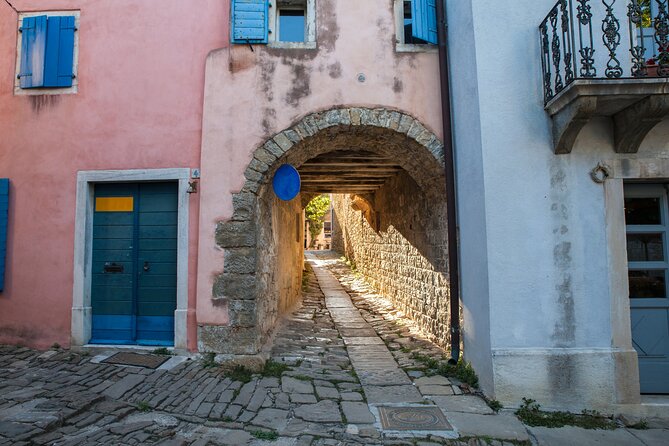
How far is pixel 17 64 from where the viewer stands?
5621mm

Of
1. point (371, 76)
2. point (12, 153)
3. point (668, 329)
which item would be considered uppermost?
point (371, 76)

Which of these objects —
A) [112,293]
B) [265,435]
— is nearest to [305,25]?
[112,293]

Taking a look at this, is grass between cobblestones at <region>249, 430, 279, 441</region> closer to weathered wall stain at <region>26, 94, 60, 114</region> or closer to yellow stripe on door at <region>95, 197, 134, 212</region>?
yellow stripe on door at <region>95, 197, 134, 212</region>

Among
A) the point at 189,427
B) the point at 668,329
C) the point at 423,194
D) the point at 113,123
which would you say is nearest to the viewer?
the point at 189,427

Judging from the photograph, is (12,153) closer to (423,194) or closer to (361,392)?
(361,392)

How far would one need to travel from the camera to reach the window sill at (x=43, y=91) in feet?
18.1

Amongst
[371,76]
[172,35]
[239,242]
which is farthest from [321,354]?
[172,35]

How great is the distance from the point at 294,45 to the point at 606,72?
3.54 metres

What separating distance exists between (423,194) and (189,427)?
469 cm

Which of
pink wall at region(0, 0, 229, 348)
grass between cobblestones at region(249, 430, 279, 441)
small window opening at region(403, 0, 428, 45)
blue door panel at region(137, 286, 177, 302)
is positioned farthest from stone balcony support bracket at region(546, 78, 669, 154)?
blue door panel at region(137, 286, 177, 302)

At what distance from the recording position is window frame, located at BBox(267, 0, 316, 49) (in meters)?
5.27

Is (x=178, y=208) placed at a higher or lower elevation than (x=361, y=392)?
higher

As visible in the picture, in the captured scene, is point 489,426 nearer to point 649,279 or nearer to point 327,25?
point 649,279

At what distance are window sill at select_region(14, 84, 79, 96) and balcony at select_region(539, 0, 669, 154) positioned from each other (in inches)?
233
